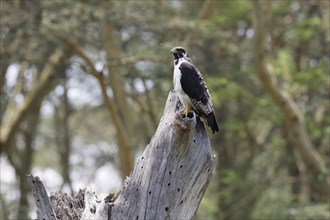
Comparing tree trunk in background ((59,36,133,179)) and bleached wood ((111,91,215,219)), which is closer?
bleached wood ((111,91,215,219))

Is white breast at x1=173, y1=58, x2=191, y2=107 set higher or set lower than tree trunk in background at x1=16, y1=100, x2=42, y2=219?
lower

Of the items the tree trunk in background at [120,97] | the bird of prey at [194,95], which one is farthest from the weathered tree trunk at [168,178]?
the tree trunk in background at [120,97]

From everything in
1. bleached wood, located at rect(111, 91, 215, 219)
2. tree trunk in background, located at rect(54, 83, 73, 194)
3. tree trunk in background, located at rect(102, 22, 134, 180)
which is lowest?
bleached wood, located at rect(111, 91, 215, 219)

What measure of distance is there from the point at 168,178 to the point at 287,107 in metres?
6.72

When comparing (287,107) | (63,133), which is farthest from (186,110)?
(63,133)

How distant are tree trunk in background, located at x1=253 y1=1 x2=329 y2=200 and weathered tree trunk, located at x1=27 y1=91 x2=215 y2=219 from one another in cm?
569

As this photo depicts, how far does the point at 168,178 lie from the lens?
5.40 metres

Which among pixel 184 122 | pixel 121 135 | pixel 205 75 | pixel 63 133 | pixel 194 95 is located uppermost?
pixel 63 133

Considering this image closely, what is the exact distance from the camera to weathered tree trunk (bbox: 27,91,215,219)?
537 centimetres

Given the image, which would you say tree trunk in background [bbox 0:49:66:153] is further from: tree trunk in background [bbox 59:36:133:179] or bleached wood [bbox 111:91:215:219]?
bleached wood [bbox 111:91:215:219]

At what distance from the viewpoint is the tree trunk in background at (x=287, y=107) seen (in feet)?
36.1

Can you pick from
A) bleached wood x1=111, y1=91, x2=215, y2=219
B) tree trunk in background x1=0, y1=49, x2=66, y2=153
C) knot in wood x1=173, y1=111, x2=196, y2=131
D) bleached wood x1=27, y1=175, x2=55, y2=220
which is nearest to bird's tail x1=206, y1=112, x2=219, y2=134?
bleached wood x1=111, y1=91, x2=215, y2=219

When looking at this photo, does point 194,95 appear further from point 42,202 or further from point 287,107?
point 287,107

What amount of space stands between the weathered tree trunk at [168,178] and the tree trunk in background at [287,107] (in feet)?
18.7
